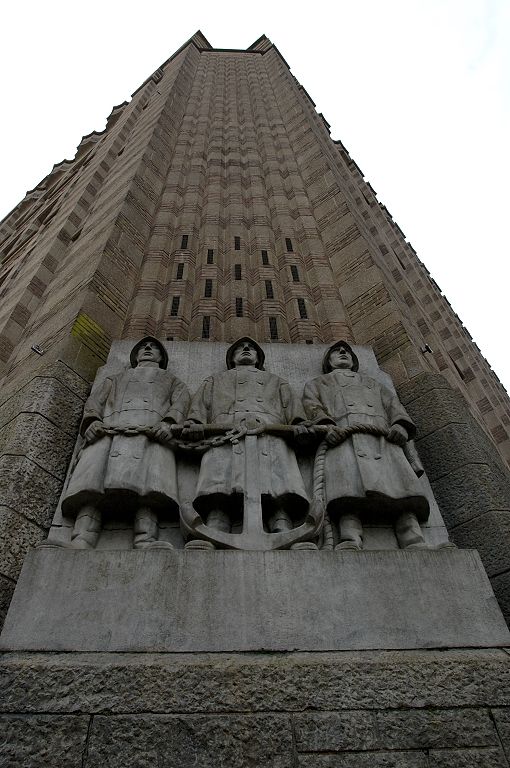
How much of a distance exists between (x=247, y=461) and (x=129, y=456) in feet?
2.87

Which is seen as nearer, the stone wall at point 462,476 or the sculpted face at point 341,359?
the stone wall at point 462,476

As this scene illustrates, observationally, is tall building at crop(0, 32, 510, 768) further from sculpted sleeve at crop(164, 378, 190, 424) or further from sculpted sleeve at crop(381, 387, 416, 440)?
sculpted sleeve at crop(164, 378, 190, 424)

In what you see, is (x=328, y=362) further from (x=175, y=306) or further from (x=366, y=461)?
(x=175, y=306)

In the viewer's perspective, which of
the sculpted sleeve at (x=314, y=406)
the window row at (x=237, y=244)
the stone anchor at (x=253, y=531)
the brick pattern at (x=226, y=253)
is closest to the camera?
the stone anchor at (x=253, y=531)

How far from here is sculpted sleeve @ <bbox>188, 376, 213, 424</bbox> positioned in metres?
5.16

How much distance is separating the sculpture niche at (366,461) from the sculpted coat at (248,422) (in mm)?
221

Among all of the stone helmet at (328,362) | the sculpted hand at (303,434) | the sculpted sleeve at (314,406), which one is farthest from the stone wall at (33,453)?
the stone helmet at (328,362)

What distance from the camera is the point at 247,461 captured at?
182 inches

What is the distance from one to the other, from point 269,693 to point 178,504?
5.33 ft

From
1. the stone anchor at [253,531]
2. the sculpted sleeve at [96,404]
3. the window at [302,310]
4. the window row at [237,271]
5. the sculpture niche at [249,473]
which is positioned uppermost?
the window row at [237,271]

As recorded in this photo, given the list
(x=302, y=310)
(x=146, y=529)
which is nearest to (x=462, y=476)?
(x=146, y=529)

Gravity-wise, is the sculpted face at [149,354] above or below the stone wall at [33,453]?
above

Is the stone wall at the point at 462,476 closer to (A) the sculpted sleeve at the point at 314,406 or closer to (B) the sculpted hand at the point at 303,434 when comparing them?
(A) the sculpted sleeve at the point at 314,406

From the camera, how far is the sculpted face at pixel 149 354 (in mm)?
6027
